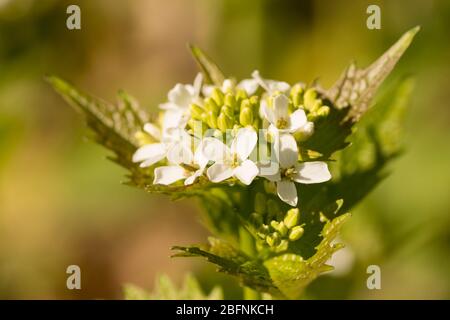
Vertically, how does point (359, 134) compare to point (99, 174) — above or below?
below

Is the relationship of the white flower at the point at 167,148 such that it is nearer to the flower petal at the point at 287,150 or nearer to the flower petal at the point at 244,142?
the flower petal at the point at 244,142

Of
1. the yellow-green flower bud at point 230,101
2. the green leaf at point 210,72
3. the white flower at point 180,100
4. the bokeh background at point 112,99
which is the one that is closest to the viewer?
the yellow-green flower bud at point 230,101

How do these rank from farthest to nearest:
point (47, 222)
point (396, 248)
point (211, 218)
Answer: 1. point (47, 222)
2. point (396, 248)
3. point (211, 218)

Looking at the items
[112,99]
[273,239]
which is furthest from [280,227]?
[112,99]

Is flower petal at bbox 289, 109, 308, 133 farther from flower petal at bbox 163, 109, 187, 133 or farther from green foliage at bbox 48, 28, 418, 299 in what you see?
flower petal at bbox 163, 109, 187, 133

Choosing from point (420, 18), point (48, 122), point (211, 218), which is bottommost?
point (211, 218)

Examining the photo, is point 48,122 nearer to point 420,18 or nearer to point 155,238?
point 155,238

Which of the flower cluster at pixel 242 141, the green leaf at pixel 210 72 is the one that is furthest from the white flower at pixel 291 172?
the green leaf at pixel 210 72
